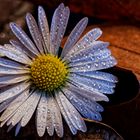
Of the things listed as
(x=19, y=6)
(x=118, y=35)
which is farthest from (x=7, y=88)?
(x=19, y=6)

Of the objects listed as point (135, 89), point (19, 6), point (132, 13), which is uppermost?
point (19, 6)

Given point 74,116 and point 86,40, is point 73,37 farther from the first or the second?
point 74,116

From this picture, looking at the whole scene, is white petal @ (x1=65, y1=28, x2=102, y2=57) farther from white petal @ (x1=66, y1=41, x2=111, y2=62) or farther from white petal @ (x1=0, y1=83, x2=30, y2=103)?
white petal @ (x1=0, y1=83, x2=30, y2=103)

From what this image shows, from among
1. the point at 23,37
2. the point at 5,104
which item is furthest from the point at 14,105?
the point at 23,37

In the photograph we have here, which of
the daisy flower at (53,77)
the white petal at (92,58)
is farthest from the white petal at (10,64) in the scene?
the white petal at (92,58)

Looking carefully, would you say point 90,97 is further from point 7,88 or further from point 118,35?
point 118,35
